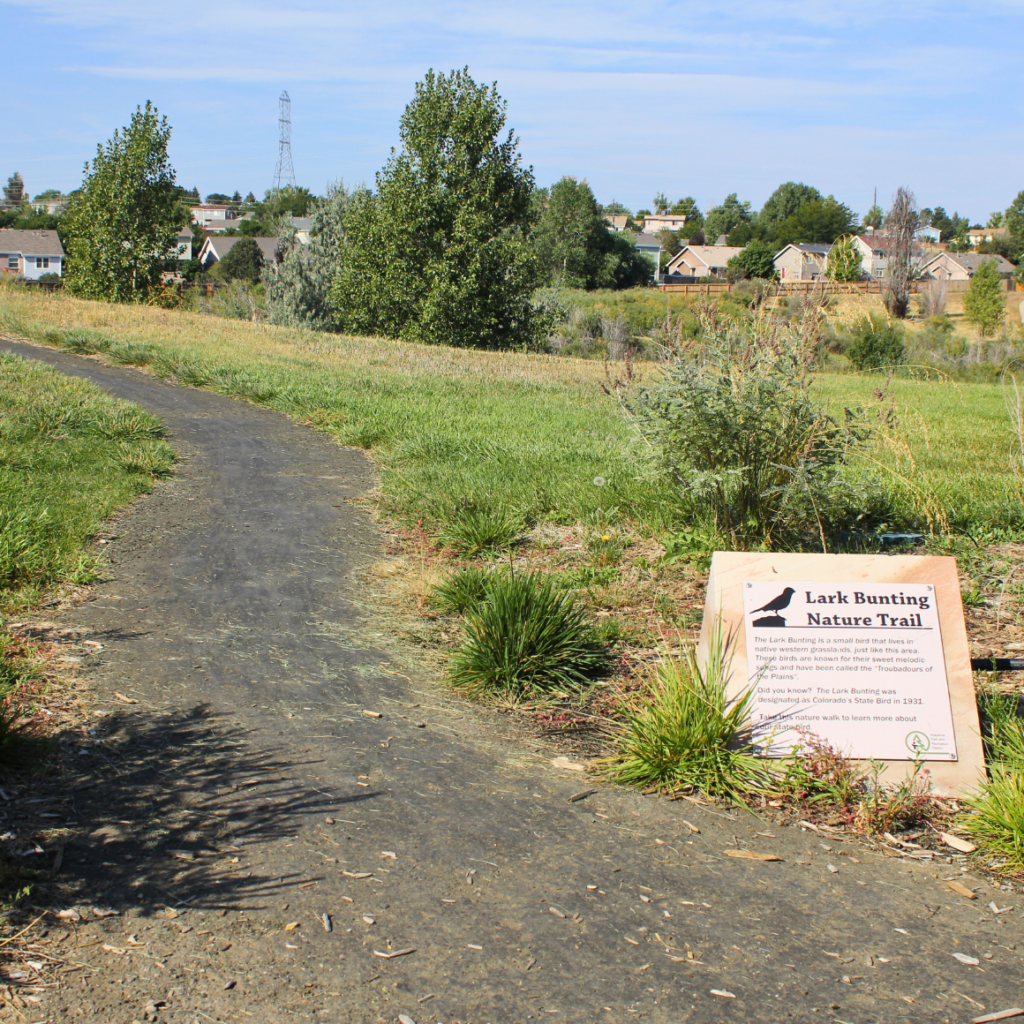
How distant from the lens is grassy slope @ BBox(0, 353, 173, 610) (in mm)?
5520

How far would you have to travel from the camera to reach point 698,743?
3621 mm

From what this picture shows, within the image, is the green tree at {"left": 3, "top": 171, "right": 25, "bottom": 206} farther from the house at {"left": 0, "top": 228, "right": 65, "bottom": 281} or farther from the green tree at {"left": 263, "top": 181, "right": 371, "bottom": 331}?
the green tree at {"left": 263, "top": 181, "right": 371, "bottom": 331}

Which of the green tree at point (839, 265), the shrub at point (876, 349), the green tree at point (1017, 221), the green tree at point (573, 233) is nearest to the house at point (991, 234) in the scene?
the green tree at point (1017, 221)

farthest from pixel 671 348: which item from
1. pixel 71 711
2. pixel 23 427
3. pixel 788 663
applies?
pixel 23 427

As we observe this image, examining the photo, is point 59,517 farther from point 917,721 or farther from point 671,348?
point 917,721

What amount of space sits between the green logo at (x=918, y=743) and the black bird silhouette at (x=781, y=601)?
26.0 inches

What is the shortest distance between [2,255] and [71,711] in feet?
305

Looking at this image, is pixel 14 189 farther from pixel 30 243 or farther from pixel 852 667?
pixel 852 667

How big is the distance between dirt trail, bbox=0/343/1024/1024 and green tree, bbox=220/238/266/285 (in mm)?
66885

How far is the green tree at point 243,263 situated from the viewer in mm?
67438

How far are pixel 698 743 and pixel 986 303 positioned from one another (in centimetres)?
4855

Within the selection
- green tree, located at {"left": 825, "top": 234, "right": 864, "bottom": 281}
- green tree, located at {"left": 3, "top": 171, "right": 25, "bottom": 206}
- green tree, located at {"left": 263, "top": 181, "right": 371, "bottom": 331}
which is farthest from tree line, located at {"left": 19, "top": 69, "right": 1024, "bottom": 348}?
green tree, located at {"left": 3, "top": 171, "right": 25, "bottom": 206}

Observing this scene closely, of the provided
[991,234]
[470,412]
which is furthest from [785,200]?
[470,412]

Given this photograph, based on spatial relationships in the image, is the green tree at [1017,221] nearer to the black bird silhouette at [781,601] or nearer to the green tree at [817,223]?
the green tree at [817,223]
